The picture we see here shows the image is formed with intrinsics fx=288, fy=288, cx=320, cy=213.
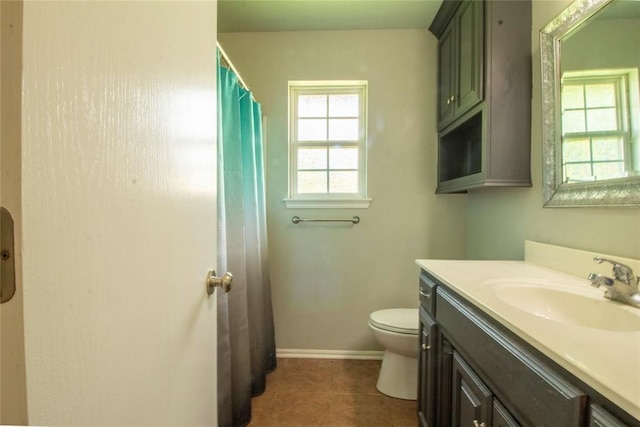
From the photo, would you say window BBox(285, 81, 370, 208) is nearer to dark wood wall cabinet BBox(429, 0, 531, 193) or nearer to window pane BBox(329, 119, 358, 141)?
window pane BBox(329, 119, 358, 141)

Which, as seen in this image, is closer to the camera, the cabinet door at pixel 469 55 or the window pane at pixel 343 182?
the cabinet door at pixel 469 55

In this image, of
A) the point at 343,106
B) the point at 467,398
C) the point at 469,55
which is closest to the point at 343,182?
the point at 343,106

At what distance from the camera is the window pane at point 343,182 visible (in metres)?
2.21

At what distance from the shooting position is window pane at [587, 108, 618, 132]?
0.98 m

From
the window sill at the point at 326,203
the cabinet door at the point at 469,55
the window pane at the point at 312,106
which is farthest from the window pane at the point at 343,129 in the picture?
the cabinet door at the point at 469,55

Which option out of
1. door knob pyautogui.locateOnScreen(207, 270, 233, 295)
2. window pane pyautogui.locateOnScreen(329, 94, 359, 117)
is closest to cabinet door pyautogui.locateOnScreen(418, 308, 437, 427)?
door knob pyautogui.locateOnScreen(207, 270, 233, 295)

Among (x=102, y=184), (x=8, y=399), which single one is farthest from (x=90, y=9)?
(x=8, y=399)

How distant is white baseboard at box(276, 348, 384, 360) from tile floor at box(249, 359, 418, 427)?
71mm

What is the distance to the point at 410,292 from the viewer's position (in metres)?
2.10

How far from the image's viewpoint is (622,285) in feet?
2.70

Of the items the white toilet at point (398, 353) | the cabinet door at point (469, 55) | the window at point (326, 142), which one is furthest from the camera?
the window at point (326, 142)

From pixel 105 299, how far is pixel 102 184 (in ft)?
0.58

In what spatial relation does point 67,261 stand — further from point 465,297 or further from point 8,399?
point 465,297

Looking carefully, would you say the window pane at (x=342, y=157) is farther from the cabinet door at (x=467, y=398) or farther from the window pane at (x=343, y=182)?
the cabinet door at (x=467, y=398)
